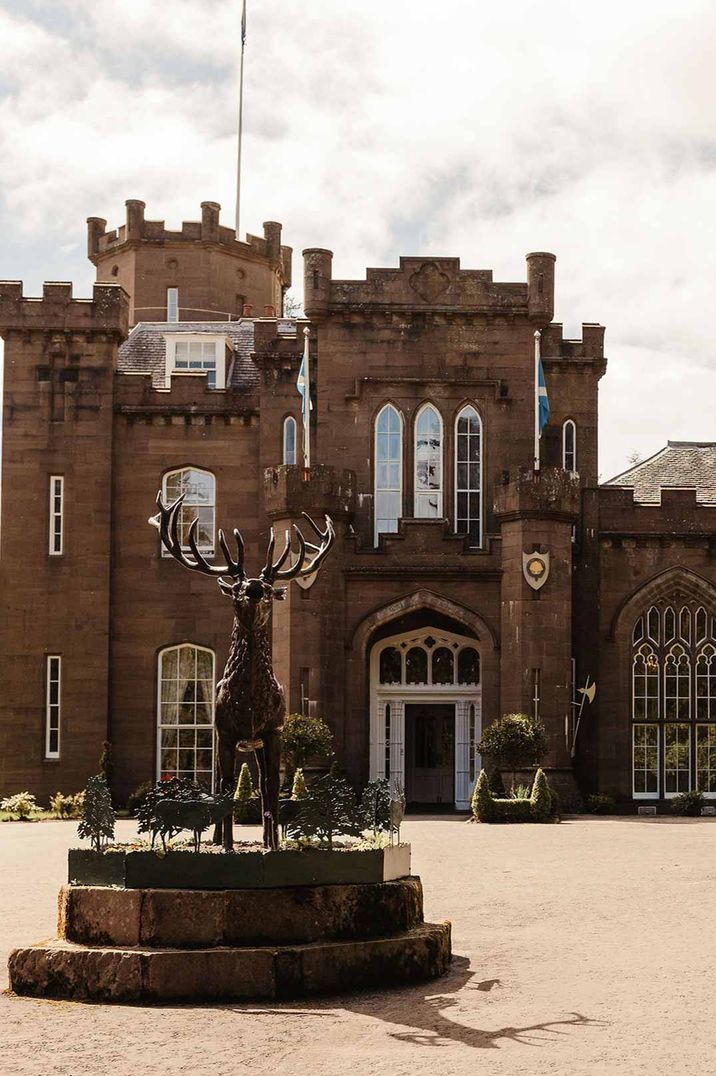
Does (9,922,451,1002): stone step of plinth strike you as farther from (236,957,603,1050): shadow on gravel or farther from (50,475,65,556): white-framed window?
(50,475,65,556): white-framed window

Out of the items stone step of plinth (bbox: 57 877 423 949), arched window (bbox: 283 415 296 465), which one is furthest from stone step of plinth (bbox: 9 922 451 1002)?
arched window (bbox: 283 415 296 465)

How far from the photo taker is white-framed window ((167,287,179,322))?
44.0 m

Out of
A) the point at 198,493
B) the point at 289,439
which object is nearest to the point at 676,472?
the point at 289,439

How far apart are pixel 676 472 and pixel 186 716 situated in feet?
40.6

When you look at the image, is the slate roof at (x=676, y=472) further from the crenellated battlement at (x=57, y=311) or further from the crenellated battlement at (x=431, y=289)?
the crenellated battlement at (x=57, y=311)

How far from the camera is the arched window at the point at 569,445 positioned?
3362cm

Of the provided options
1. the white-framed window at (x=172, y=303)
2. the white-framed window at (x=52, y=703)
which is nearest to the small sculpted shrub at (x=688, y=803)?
the white-framed window at (x=52, y=703)

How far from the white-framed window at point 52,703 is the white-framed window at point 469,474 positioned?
893 cm

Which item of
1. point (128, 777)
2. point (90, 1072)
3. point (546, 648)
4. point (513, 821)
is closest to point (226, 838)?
point (90, 1072)

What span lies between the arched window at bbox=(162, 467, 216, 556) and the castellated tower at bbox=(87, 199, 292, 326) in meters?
11.2

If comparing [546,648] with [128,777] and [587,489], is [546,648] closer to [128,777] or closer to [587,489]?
[587,489]

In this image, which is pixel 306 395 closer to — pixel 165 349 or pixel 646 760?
pixel 165 349

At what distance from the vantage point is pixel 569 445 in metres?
33.8

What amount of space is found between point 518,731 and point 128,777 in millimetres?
8960
